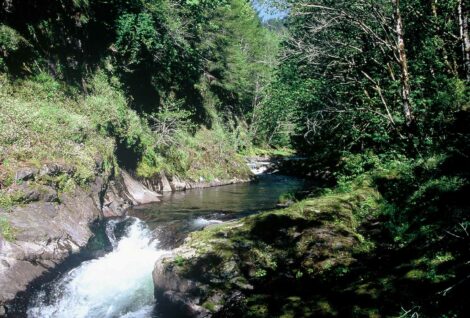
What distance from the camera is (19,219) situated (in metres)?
9.83

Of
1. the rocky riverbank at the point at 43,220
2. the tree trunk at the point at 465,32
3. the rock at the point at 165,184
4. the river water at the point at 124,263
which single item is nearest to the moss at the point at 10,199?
the rocky riverbank at the point at 43,220

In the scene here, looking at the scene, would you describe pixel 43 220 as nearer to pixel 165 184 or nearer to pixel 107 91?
pixel 165 184

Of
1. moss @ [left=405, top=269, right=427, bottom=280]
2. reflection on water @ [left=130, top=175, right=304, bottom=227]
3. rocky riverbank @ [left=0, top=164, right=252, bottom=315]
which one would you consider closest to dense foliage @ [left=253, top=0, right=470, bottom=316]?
moss @ [left=405, top=269, right=427, bottom=280]

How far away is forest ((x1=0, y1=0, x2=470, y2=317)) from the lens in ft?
18.7

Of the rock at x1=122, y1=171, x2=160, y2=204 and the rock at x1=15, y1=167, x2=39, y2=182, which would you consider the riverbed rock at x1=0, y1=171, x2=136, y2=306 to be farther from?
the rock at x1=122, y1=171, x2=160, y2=204

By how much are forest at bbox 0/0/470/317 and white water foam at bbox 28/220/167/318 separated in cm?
121

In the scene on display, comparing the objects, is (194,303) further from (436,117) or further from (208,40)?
(208,40)

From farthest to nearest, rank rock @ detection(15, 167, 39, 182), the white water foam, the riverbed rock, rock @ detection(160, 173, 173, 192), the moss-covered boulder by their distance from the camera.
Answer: rock @ detection(160, 173, 173, 192)
rock @ detection(15, 167, 39, 182)
the riverbed rock
the white water foam
the moss-covered boulder

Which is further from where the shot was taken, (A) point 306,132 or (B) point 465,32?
(A) point 306,132

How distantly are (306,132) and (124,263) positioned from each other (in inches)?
265

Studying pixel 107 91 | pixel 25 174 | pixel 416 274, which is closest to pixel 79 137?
pixel 25 174

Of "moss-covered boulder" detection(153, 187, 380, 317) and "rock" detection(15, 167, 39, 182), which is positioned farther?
"rock" detection(15, 167, 39, 182)

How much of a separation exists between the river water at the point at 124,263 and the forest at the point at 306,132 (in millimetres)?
1282

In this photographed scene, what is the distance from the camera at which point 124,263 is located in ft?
36.3
